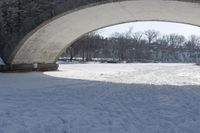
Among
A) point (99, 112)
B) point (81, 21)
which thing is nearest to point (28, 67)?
point (81, 21)

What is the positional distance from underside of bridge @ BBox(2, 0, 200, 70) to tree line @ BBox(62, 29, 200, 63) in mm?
31466

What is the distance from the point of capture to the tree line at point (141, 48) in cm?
6639

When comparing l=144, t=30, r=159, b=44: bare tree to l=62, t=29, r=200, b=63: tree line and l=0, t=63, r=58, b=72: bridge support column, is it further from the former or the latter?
l=0, t=63, r=58, b=72: bridge support column

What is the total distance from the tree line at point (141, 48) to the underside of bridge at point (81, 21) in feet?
103

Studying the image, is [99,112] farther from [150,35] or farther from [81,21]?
[150,35]

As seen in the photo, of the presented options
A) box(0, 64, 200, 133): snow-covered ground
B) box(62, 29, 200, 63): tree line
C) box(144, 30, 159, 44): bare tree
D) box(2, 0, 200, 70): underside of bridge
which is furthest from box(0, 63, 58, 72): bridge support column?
box(144, 30, 159, 44): bare tree

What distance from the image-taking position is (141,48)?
81.8 meters

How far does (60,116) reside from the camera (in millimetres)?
6621

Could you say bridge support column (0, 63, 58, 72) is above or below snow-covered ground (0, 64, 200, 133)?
above

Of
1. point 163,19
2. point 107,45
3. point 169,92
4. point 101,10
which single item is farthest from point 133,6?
point 107,45

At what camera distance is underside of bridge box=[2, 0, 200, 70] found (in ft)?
54.3

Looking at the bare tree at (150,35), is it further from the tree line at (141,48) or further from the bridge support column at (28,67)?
A: the bridge support column at (28,67)

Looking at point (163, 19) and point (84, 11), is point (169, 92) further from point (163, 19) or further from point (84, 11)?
point (163, 19)

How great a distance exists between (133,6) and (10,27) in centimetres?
596
